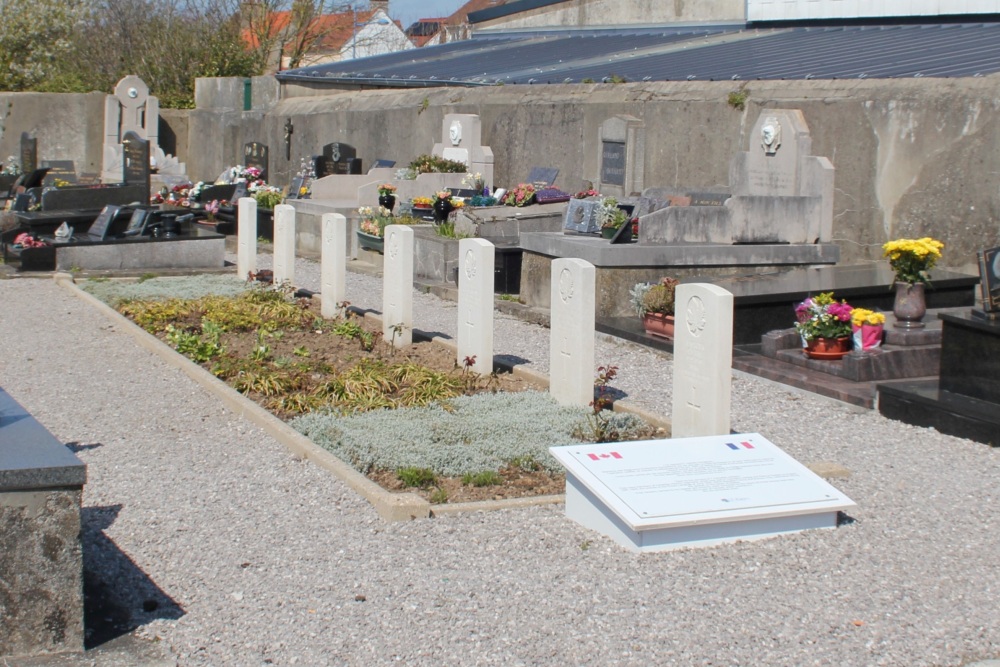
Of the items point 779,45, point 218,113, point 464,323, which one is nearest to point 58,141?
point 218,113

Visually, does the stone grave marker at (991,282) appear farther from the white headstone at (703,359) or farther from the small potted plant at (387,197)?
the small potted plant at (387,197)

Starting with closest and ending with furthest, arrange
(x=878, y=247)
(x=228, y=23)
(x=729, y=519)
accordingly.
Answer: (x=729, y=519)
(x=878, y=247)
(x=228, y=23)

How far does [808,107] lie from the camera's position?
15.2m

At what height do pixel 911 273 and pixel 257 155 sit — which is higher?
pixel 257 155

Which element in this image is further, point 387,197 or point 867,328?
point 387,197

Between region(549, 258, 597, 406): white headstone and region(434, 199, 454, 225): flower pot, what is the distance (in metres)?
8.26

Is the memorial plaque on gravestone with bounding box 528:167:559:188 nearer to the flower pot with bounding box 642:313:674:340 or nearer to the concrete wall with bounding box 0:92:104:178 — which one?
the flower pot with bounding box 642:313:674:340

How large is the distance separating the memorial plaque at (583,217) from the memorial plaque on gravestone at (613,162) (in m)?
A: 2.69

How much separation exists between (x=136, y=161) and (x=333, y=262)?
991cm

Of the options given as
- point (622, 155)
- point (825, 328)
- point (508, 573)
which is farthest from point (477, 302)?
point (622, 155)

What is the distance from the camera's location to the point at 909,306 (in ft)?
32.9

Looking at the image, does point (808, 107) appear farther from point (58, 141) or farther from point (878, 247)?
point (58, 141)

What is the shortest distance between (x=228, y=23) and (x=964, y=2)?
23618 millimetres

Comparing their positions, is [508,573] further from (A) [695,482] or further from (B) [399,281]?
(B) [399,281]
